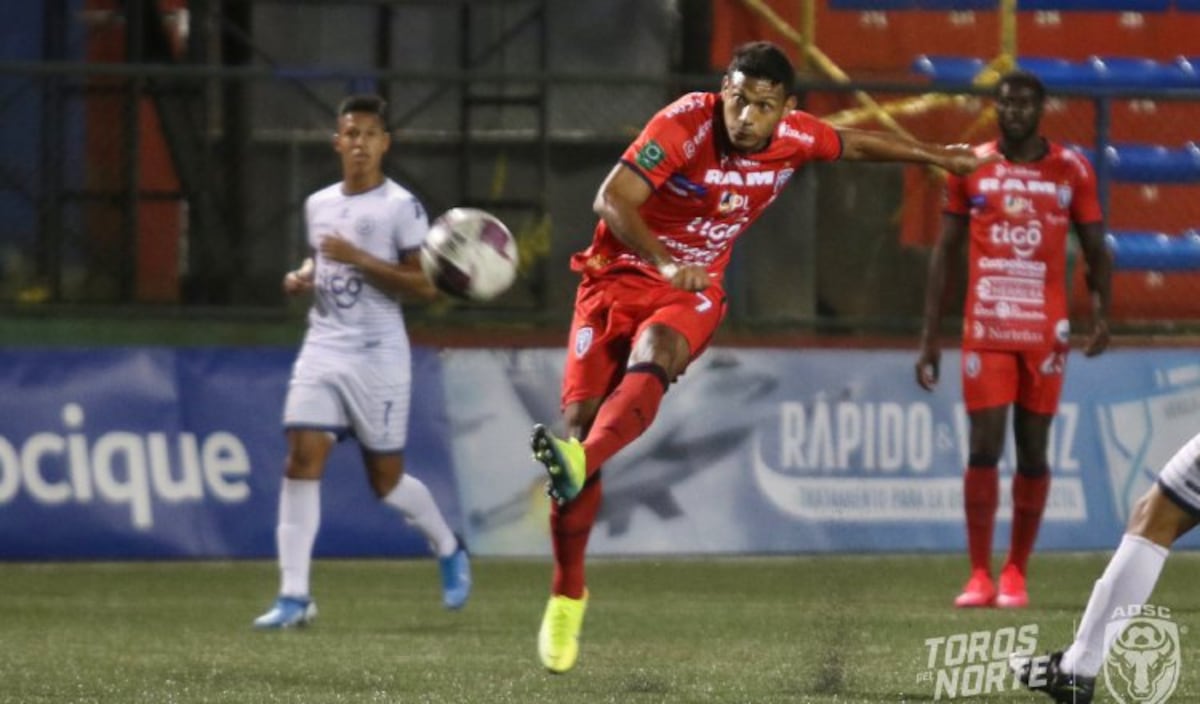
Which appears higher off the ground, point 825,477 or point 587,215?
point 587,215

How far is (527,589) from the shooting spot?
1332 centimetres

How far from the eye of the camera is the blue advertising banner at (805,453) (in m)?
14.5

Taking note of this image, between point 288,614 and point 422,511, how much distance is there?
991 mm

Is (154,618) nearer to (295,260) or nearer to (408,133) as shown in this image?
(295,260)

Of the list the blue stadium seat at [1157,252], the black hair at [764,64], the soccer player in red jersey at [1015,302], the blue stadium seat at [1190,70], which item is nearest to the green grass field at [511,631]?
the soccer player in red jersey at [1015,302]

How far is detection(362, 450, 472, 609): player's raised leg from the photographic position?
11852 mm

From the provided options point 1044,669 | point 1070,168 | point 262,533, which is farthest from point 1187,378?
point 1044,669

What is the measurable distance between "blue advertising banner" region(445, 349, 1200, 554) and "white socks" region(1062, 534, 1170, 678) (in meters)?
7.12

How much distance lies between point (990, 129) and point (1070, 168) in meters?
4.49

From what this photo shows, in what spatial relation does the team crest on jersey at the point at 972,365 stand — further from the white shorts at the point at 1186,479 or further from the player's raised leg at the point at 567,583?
the white shorts at the point at 1186,479

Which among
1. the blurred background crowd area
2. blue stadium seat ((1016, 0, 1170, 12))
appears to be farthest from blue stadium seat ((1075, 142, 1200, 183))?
blue stadium seat ((1016, 0, 1170, 12))

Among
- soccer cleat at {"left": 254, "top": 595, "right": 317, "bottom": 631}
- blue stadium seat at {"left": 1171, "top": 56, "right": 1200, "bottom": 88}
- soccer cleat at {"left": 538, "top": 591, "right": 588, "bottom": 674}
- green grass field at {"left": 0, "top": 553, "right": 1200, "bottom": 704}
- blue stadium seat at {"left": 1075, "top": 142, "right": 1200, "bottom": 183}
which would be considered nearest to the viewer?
soccer cleat at {"left": 538, "top": 591, "right": 588, "bottom": 674}

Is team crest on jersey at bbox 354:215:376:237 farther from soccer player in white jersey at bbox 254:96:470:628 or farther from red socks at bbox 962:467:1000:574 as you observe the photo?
red socks at bbox 962:467:1000:574

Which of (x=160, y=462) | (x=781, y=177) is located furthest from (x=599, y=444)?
(x=160, y=462)
